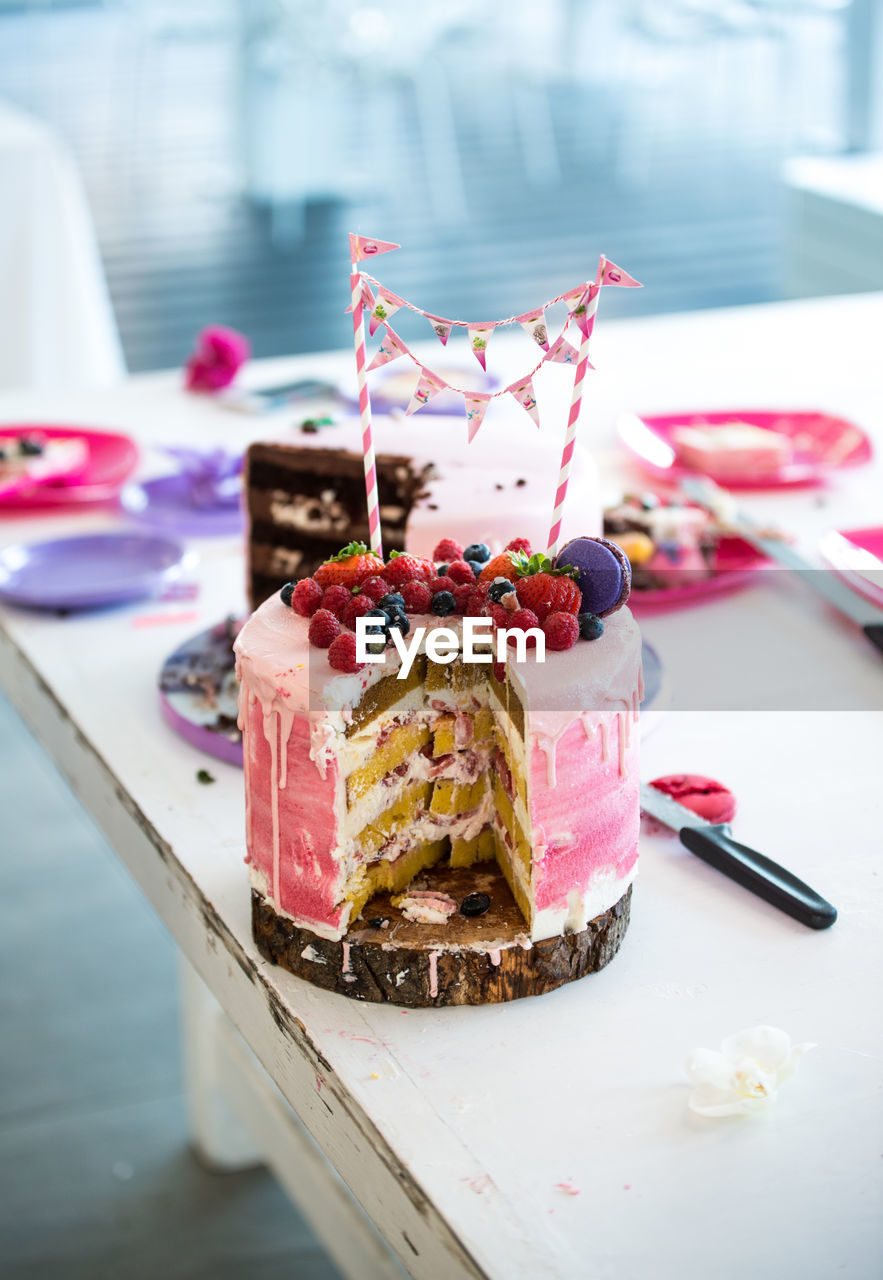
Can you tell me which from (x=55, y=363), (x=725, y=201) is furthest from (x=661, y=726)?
(x=725, y=201)

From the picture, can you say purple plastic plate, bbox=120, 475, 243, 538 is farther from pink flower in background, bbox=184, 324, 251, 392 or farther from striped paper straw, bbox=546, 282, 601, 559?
striped paper straw, bbox=546, 282, 601, 559

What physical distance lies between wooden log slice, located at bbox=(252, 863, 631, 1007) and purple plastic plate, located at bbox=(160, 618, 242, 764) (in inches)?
14.8

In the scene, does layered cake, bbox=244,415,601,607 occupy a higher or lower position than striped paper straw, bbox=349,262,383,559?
lower

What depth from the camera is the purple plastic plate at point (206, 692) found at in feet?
5.13

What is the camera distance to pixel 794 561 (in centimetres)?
195

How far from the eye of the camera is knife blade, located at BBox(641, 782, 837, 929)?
1268 mm

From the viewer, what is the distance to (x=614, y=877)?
1.20 meters

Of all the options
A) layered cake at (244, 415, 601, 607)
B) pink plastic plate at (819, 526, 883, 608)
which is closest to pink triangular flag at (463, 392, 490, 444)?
layered cake at (244, 415, 601, 607)

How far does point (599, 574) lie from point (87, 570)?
1.10m

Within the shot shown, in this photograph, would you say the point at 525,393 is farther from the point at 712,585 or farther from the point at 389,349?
the point at 712,585

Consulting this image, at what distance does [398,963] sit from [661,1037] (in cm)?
22

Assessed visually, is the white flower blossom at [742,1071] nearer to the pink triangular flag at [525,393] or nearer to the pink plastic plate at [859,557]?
the pink triangular flag at [525,393]

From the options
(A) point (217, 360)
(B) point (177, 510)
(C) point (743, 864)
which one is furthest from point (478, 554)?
(A) point (217, 360)

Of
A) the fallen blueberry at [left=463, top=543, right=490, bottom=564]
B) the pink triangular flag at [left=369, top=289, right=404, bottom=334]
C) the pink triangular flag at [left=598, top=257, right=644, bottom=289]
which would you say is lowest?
the fallen blueberry at [left=463, top=543, right=490, bottom=564]
